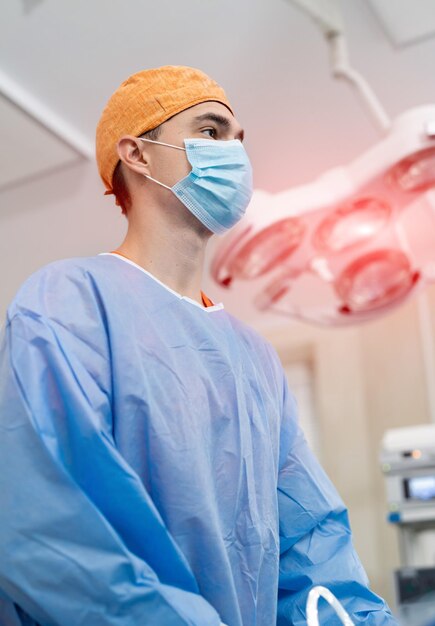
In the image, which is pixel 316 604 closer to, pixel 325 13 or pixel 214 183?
pixel 214 183

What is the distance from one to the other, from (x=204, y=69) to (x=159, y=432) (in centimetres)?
183

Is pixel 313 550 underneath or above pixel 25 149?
underneath

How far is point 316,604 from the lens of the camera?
3.93 feet

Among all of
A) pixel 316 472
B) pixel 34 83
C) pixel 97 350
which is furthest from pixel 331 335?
pixel 97 350

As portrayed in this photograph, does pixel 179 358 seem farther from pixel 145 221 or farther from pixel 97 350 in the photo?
pixel 145 221

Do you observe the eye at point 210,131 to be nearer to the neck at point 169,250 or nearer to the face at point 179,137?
the face at point 179,137

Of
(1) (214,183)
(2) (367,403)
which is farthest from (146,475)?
(2) (367,403)

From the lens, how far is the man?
968 millimetres

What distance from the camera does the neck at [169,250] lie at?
133cm

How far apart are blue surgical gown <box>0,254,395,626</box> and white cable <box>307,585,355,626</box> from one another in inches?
1.6

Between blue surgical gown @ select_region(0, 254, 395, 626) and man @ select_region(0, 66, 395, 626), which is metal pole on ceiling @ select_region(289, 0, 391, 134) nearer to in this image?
man @ select_region(0, 66, 395, 626)

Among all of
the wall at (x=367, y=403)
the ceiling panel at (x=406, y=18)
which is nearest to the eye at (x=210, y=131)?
the ceiling panel at (x=406, y=18)

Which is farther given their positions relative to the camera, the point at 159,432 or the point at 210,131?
the point at 210,131

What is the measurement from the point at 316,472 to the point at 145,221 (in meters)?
0.47
